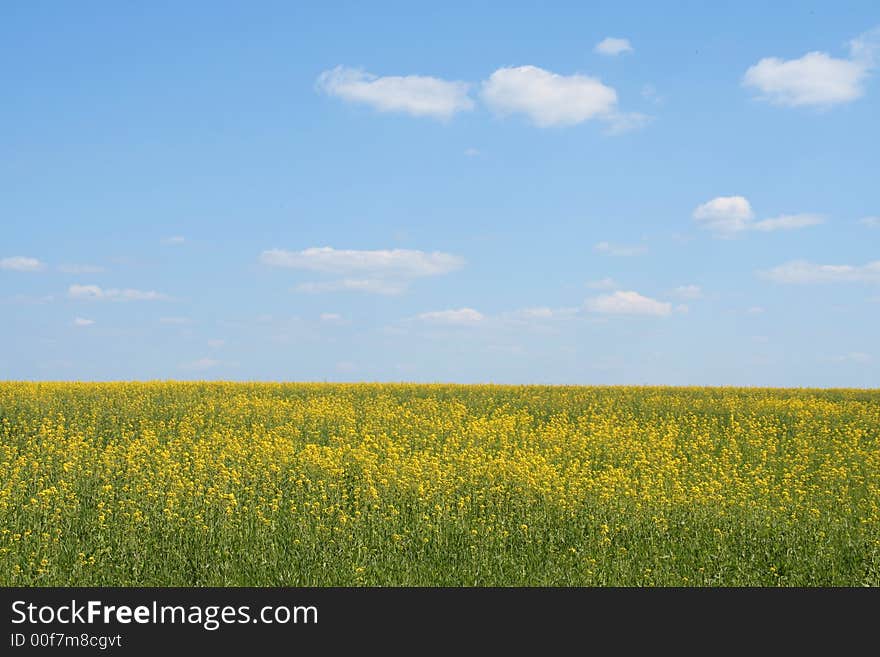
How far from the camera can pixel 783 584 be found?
11.9 metres

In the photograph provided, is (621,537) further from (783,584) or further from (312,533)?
(312,533)

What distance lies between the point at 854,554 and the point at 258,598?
31.8 ft

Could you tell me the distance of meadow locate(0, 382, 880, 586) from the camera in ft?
38.7

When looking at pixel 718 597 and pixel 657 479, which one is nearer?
pixel 718 597

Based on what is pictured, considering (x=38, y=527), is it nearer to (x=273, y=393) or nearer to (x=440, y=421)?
(x=440, y=421)

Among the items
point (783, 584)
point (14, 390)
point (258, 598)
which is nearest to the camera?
point (258, 598)

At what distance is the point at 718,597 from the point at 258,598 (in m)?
5.67

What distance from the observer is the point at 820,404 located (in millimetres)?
30516

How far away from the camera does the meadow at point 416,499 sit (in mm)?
11789

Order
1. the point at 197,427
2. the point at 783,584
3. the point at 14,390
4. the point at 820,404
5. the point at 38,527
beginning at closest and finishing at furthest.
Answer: the point at 783,584 < the point at 38,527 < the point at 197,427 < the point at 14,390 < the point at 820,404

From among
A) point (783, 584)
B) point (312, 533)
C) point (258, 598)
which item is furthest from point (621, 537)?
point (258, 598)

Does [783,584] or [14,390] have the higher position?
[14,390]

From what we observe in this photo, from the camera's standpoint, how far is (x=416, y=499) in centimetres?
1465

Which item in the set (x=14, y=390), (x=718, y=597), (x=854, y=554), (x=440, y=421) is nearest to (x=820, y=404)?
(x=440, y=421)
